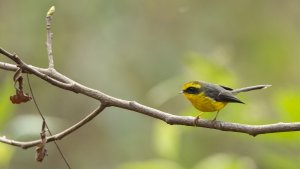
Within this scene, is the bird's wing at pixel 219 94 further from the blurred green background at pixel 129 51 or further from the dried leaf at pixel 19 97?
the blurred green background at pixel 129 51

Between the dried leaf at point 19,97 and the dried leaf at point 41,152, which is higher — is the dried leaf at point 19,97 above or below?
above

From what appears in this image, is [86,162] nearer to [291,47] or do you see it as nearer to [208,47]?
[208,47]

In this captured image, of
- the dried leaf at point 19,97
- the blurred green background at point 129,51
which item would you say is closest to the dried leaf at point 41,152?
the dried leaf at point 19,97

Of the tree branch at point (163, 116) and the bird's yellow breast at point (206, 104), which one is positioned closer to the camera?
the tree branch at point (163, 116)

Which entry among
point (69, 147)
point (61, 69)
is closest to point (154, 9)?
point (61, 69)

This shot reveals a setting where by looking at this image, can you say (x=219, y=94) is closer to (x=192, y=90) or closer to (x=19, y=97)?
(x=192, y=90)

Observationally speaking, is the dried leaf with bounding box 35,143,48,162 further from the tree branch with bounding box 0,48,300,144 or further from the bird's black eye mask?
the bird's black eye mask

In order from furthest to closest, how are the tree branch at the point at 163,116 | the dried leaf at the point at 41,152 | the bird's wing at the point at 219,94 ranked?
the bird's wing at the point at 219,94, the dried leaf at the point at 41,152, the tree branch at the point at 163,116

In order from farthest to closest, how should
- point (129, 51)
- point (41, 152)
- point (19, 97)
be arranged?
point (129, 51)
point (41, 152)
point (19, 97)

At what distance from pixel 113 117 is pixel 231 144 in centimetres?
128

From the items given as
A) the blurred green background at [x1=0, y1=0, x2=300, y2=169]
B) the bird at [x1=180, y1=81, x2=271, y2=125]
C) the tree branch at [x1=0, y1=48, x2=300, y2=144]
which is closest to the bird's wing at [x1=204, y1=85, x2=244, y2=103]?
the bird at [x1=180, y1=81, x2=271, y2=125]

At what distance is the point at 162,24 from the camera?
5152 mm

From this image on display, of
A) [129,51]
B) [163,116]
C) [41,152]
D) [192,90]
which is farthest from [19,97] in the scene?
[129,51]

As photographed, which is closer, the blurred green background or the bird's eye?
the bird's eye
